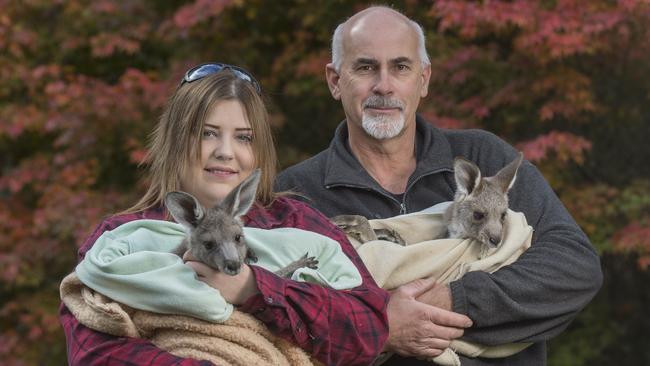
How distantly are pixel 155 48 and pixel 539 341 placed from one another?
26.0 feet

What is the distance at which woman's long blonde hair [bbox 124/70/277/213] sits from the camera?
4.37 metres

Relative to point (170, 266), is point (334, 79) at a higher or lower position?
higher

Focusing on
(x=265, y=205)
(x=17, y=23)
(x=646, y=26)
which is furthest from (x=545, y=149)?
(x=17, y=23)

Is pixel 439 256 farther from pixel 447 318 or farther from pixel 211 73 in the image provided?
pixel 211 73

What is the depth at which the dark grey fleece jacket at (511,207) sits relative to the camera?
4.60m

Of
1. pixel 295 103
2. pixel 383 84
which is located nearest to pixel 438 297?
pixel 383 84

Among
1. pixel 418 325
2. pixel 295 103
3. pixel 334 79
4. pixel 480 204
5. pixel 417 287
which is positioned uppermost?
pixel 334 79

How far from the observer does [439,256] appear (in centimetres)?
472

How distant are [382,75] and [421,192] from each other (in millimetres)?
675

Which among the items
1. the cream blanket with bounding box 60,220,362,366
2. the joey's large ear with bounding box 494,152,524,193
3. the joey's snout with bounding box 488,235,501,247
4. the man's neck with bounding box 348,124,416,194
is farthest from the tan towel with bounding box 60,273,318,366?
the man's neck with bounding box 348,124,416,194

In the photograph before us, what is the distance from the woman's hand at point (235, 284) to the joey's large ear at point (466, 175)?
163 centimetres

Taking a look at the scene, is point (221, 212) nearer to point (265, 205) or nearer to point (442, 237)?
point (265, 205)

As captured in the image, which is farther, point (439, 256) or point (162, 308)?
point (439, 256)

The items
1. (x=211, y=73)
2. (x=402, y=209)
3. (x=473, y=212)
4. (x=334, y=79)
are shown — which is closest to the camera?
(x=211, y=73)
